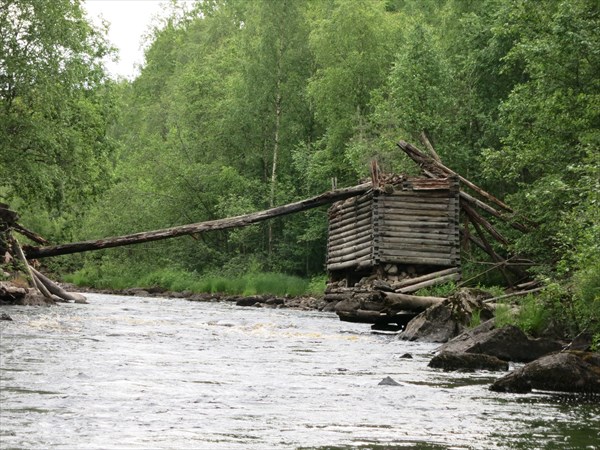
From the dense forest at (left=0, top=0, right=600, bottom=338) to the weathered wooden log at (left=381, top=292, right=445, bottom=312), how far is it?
118 inches

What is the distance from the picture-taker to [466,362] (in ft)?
38.7

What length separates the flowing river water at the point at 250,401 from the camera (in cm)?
644

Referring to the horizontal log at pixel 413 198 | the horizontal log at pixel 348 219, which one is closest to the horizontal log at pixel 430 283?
the horizontal log at pixel 413 198

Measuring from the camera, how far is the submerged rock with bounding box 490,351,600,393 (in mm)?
9445

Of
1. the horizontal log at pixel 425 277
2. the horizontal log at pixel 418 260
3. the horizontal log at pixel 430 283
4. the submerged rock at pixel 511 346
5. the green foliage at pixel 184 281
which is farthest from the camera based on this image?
the green foliage at pixel 184 281

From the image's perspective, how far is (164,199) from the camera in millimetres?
48969

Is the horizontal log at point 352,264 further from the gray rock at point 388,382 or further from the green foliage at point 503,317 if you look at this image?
the gray rock at point 388,382

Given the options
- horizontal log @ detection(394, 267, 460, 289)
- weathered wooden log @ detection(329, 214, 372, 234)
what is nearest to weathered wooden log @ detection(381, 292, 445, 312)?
horizontal log @ detection(394, 267, 460, 289)

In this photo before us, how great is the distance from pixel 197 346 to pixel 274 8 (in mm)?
35572

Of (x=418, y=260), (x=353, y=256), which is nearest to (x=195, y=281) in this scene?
(x=353, y=256)

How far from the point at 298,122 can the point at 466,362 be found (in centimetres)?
3821

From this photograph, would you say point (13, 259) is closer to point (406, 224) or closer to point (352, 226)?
point (406, 224)

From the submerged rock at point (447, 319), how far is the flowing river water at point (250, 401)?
1.71m

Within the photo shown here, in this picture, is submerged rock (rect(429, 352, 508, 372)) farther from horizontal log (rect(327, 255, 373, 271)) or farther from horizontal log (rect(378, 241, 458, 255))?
horizontal log (rect(327, 255, 373, 271))
